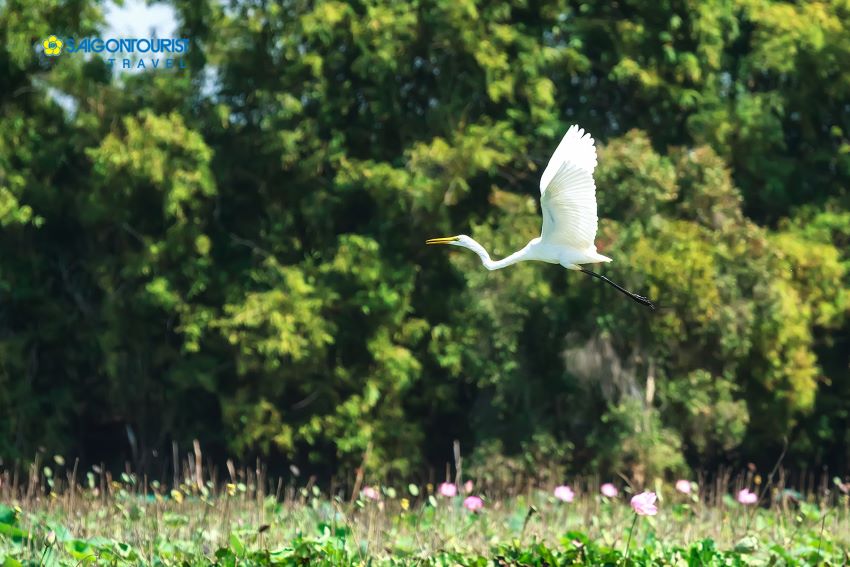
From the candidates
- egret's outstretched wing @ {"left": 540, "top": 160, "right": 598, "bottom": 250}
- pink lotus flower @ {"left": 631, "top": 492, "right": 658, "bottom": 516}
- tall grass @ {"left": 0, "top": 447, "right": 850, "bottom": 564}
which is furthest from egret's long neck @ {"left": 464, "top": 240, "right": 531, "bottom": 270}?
pink lotus flower @ {"left": 631, "top": 492, "right": 658, "bottom": 516}

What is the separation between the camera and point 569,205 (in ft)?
24.8

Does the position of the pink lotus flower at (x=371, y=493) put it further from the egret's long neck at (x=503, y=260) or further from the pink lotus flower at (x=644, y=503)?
the pink lotus flower at (x=644, y=503)

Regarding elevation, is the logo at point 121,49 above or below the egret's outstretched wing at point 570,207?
above

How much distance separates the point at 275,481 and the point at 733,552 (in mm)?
11991

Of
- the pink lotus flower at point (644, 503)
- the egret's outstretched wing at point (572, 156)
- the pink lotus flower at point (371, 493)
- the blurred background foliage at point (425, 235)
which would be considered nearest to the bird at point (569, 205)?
the egret's outstretched wing at point (572, 156)

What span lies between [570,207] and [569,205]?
0.04 ft

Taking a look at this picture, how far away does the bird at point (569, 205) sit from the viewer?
24.4 feet

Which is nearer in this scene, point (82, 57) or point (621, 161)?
point (621, 161)

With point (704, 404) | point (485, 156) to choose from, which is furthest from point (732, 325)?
point (485, 156)

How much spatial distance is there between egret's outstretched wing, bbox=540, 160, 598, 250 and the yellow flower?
12.1 meters

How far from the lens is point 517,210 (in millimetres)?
17219

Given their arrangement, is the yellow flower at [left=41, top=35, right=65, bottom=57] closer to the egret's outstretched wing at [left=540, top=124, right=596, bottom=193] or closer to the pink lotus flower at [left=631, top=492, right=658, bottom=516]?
the egret's outstretched wing at [left=540, top=124, right=596, bottom=193]

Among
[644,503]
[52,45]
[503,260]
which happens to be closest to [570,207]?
[503,260]

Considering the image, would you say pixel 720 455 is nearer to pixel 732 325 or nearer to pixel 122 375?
pixel 732 325
